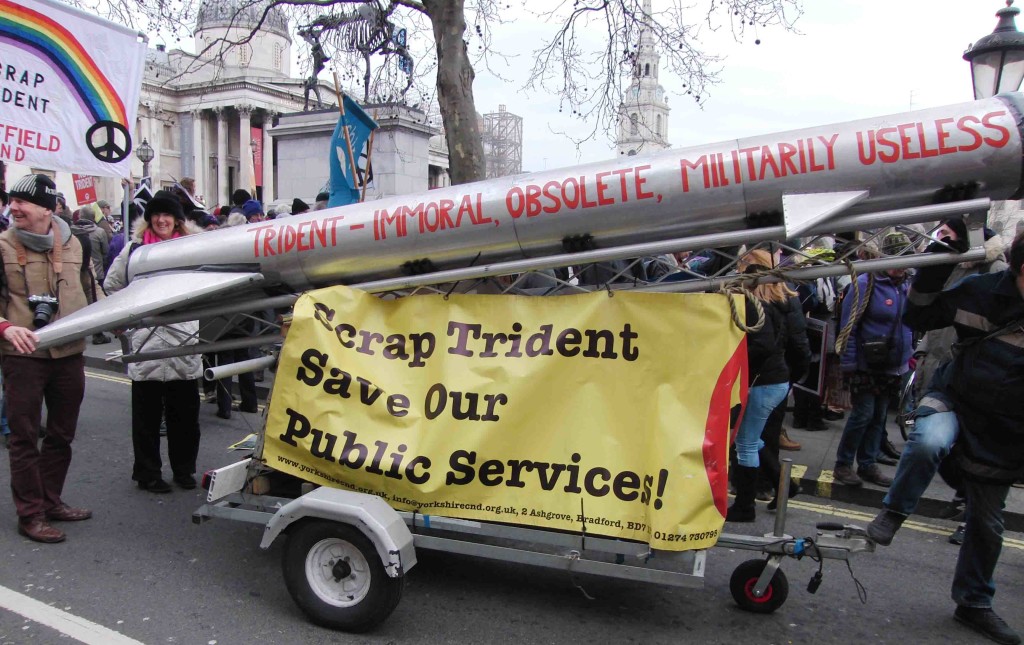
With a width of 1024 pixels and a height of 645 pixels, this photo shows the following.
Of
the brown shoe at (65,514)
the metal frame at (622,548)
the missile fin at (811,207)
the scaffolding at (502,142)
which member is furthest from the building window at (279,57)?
the missile fin at (811,207)

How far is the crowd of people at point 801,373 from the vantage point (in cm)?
355

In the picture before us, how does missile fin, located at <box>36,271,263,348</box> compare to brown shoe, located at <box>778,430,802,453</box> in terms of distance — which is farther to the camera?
brown shoe, located at <box>778,430,802,453</box>

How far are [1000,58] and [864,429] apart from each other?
453 centimetres

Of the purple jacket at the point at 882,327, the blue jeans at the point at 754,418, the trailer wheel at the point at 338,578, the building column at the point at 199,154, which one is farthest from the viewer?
the building column at the point at 199,154

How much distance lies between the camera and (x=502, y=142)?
187 ft

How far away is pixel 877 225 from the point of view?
330cm

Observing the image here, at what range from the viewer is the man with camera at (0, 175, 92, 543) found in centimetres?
448

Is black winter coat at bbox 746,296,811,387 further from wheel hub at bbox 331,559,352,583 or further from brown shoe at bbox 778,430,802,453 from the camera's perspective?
wheel hub at bbox 331,559,352,583

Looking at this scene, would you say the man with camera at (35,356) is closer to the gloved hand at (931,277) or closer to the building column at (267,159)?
the gloved hand at (931,277)

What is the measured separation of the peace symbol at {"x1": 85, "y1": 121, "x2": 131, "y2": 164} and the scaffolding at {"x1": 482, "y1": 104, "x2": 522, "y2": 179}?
111 ft

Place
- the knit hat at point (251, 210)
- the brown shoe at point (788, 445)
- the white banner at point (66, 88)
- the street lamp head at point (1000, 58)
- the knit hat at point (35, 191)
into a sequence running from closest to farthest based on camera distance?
the knit hat at point (35, 191) → the white banner at point (66, 88) → the brown shoe at point (788, 445) → the street lamp head at point (1000, 58) → the knit hat at point (251, 210)

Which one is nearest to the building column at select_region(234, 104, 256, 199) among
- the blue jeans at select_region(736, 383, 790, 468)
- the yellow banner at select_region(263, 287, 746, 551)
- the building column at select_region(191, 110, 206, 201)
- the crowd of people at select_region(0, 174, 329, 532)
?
the building column at select_region(191, 110, 206, 201)

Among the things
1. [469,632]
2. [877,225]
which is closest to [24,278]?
[469,632]

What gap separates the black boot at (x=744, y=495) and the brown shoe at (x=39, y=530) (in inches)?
166
